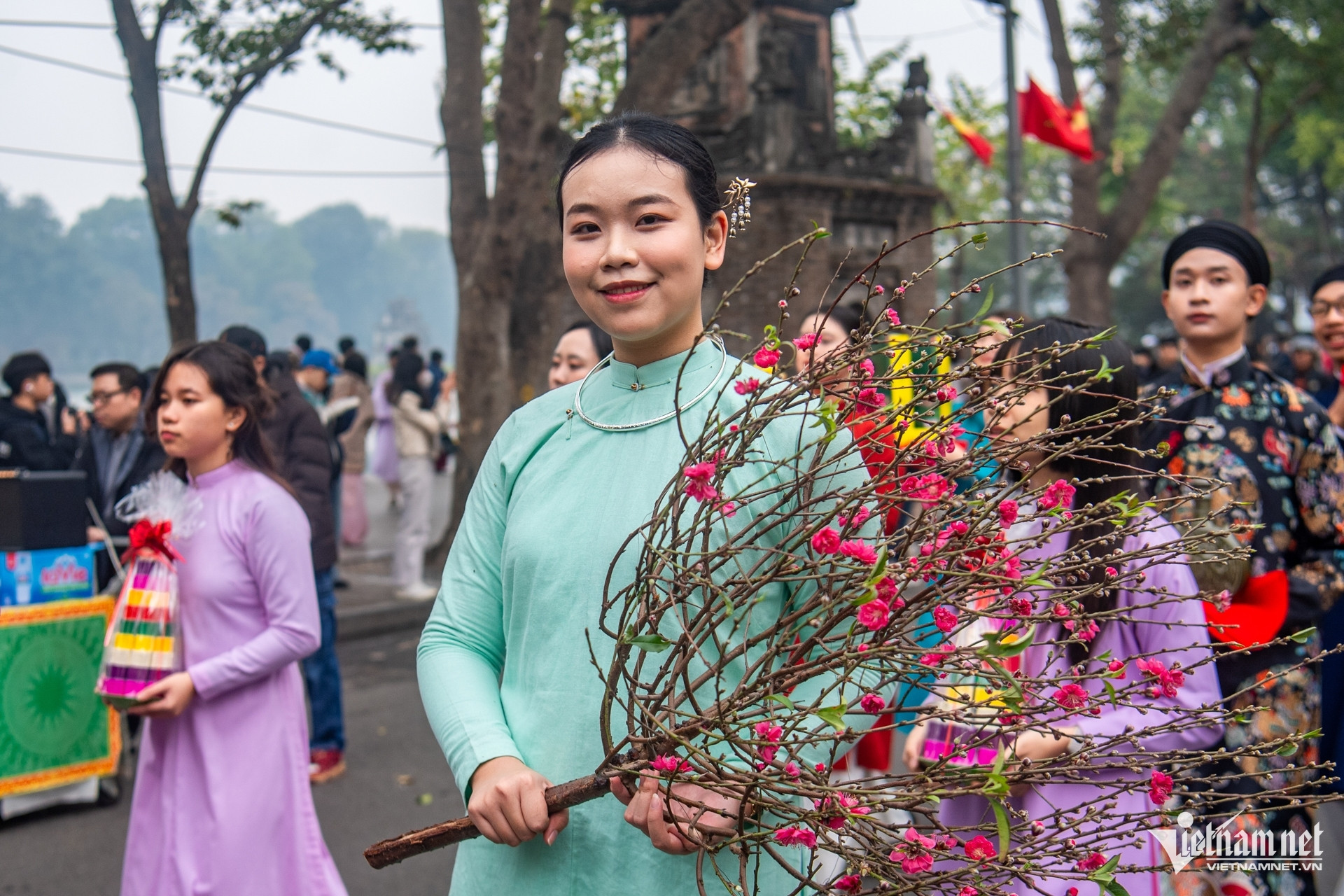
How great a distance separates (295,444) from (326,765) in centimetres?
148

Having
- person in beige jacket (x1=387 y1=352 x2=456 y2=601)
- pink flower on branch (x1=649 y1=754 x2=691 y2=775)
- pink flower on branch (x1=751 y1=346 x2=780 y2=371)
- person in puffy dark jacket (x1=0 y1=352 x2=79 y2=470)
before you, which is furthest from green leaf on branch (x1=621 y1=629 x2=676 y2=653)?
person in beige jacket (x1=387 y1=352 x2=456 y2=601)

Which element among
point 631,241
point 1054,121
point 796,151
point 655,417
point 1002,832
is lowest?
point 1002,832

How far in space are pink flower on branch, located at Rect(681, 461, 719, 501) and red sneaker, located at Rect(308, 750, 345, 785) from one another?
14.5 ft

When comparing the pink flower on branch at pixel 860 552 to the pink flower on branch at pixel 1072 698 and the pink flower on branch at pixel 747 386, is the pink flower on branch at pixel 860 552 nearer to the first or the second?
the pink flower on branch at pixel 747 386

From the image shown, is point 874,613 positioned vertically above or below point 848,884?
above

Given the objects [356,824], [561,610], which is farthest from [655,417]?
[356,824]

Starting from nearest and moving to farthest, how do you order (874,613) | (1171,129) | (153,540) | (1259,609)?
1. (874,613)
2. (1259,609)
3. (153,540)
4. (1171,129)

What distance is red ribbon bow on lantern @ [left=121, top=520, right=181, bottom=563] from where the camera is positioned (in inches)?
117

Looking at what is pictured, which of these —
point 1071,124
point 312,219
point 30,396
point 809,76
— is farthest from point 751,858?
point 312,219

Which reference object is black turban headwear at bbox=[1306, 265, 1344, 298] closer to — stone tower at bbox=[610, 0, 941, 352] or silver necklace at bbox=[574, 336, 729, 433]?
silver necklace at bbox=[574, 336, 729, 433]

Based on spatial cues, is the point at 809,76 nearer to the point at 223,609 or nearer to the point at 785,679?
the point at 223,609

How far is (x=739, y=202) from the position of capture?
159cm

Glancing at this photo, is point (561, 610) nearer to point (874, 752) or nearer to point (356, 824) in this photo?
point (874, 752)

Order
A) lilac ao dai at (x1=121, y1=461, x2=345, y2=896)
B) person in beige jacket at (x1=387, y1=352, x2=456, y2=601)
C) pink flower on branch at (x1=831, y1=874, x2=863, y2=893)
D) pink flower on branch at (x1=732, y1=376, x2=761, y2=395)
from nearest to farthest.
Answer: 1. pink flower on branch at (x1=831, y1=874, x2=863, y2=893)
2. pink flower on branch at (x1=732, y1=376, x2=761, y2=395)
3. lilac ao dai at (x1=121, y1=461, x2=345, y2=896)
4. person in beige jacket at (x1=387, y1=352, x2=456, y2=601)
